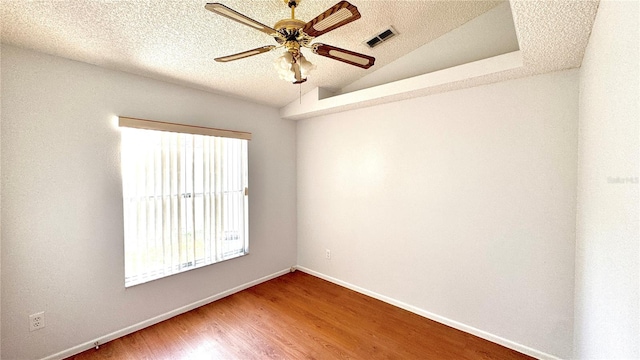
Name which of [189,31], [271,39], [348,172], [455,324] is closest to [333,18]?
[271,39]

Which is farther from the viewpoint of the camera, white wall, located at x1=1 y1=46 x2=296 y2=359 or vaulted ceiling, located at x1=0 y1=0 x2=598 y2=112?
white wall, located at x1=1 y1=46 x2=296 y2=359

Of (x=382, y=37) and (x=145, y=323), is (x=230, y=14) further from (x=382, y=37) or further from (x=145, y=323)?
(x=145, y=323)

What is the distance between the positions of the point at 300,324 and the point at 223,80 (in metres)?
2.70

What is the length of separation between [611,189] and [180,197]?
3166 millimetres

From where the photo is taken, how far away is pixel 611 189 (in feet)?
3.34

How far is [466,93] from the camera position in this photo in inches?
89.9

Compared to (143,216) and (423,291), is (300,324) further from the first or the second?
(143,216)

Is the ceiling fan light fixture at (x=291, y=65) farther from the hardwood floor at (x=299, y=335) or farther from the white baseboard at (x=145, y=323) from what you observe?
the white baseboard at (x=145, y=323)

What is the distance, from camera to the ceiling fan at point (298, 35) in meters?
1.17

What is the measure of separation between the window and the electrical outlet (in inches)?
21.3

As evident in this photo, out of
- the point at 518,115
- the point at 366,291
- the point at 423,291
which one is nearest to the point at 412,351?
the point at 423,291

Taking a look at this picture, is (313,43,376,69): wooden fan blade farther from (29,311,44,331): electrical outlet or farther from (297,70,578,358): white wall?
(29,311,44,331): electrical outlet

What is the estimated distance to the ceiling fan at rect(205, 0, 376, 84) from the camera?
3.84ft

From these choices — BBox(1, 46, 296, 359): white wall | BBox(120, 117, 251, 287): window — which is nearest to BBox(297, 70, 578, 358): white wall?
BBox(120, 117, 251, 287): window
